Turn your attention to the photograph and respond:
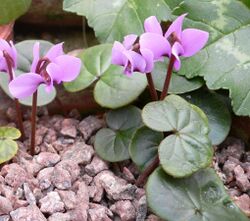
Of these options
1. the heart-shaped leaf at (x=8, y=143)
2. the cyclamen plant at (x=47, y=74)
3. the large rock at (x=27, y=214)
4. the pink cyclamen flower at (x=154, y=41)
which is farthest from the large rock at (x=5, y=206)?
the pink cyclamen flower at (x=154, y=41)

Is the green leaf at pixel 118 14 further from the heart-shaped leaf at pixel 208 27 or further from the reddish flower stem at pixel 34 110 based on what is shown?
the reddish flower stem at pixel 34 110

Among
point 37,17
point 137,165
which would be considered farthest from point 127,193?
point 37,17

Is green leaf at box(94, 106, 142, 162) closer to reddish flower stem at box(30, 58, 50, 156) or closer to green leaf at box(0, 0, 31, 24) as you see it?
reddish flower stem at box(30, 58, 50, 156)

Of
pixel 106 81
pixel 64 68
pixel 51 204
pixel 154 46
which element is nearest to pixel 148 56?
→ pixel 154 46

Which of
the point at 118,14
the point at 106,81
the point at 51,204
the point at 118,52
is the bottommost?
the point at 51,204

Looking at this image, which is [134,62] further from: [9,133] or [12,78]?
[9,133]

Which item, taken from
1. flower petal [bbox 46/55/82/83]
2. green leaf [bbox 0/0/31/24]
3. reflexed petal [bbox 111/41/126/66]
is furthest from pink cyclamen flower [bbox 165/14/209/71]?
green leaf [bbox 0/0/31/24]
